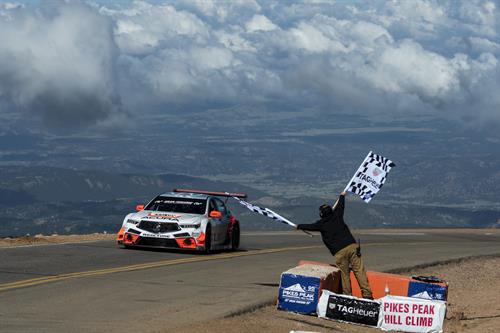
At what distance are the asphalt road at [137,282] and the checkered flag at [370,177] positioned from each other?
2072 millimetres

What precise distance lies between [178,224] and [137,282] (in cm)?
624

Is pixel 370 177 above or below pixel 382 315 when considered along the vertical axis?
above

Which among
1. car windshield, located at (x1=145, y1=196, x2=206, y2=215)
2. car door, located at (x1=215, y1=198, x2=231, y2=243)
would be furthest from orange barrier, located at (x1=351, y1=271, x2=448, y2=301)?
car door, located at (x1=215, y1=198, x2=231, y2=243)

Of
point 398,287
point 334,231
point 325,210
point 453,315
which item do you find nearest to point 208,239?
point 398,287

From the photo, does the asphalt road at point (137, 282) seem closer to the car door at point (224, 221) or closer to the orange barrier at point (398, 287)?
the car door at point (224, 221)

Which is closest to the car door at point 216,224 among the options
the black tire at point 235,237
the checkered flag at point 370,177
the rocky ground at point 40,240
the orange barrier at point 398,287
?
the black tire at point 235,237

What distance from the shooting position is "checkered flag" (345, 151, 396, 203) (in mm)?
19703

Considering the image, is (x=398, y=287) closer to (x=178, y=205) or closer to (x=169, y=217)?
(x=169, y=217)

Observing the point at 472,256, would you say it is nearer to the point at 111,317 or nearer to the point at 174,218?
the point at 174,218

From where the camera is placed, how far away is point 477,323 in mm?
17812

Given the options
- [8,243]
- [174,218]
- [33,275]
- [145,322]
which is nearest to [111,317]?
[145,322]

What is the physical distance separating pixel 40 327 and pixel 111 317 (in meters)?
1.29

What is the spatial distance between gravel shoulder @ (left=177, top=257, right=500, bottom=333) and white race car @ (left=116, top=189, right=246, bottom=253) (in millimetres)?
4260

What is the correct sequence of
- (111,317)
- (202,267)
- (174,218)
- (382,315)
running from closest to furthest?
(111,317) < (382,315) < (202,267) < (174,218)
